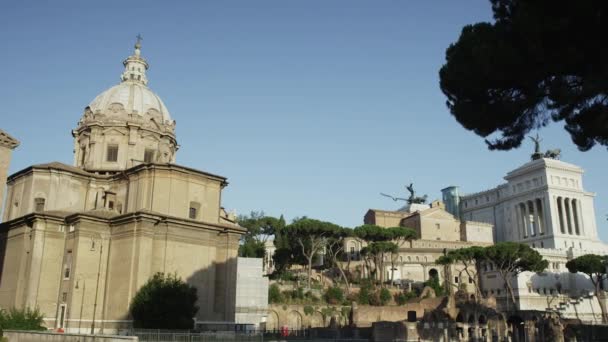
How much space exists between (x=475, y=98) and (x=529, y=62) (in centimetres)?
212

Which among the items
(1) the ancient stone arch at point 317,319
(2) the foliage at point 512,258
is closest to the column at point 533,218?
(2) the foliage at point 512,258

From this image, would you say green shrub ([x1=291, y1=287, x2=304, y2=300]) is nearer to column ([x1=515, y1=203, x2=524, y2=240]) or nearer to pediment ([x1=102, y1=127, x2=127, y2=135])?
pediment ([x1=102, y1=127, x2=127, y2=135])

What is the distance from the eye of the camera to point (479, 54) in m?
16.8

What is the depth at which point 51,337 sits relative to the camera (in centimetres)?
2558

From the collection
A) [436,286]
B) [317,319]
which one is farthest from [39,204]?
[436,286]

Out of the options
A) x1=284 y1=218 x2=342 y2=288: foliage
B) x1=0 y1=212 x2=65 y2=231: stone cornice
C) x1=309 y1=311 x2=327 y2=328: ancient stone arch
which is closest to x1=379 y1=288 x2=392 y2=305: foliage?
x1=309 y1=311 x2=327 y2=328: ancient stone arch

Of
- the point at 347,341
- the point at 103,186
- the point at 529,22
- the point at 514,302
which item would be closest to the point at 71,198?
the point at 103,186

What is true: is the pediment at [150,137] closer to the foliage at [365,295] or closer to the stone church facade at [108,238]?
the stone church facade at [108,238]

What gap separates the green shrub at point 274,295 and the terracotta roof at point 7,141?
1075 inches

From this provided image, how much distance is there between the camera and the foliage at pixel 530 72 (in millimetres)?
15406

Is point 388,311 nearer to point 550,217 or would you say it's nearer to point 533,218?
point 550,217

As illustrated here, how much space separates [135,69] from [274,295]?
22926mm

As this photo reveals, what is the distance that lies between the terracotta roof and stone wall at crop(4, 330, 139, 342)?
9371 mm

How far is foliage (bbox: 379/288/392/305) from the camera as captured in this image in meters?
56.8
